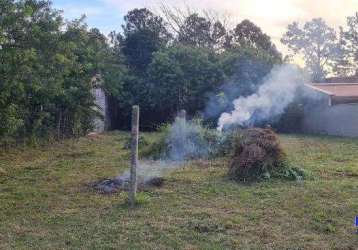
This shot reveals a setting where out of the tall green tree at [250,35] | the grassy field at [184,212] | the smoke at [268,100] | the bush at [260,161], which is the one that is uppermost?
the tall green tree at [250,35]

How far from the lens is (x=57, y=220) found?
5840 millimetres

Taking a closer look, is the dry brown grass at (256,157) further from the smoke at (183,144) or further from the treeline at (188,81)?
the treeline at (188,81)

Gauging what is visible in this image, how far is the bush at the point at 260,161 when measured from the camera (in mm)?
8469

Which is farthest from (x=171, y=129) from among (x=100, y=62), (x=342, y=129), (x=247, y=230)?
(x=342, y=129)

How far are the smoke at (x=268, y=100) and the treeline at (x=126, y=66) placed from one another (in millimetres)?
678

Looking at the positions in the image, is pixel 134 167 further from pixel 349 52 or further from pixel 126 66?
pixel 349 52

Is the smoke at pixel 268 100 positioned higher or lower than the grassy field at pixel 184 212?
higher

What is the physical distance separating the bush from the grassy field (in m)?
0.31

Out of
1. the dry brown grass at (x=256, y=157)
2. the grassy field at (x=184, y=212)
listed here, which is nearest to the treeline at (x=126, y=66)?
the grassy field at (x=184, y=212)

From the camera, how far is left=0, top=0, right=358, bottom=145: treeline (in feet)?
31.0

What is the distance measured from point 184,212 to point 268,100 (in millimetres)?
12361

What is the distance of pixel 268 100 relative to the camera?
58.9 feet

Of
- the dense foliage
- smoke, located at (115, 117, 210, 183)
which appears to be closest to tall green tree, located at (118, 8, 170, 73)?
the dense foliage

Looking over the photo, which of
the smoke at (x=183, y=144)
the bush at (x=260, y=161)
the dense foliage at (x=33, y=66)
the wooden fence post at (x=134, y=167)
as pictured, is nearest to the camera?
the wooden fence post at (x=134, y=167)
